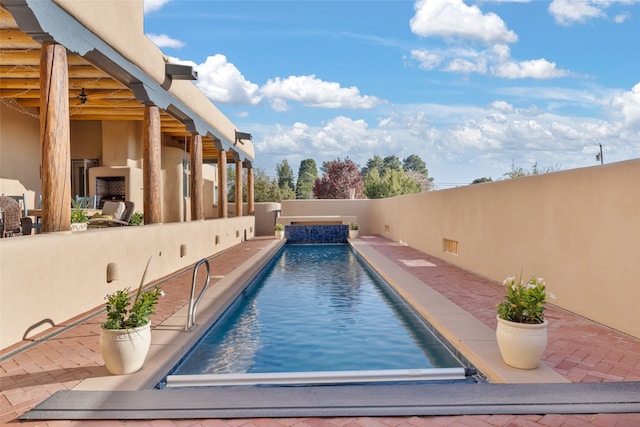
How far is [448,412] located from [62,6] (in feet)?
22.2

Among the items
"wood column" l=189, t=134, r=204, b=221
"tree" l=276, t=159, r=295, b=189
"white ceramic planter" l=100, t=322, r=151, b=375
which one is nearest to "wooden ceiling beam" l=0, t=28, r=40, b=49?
"wood column" l=189, t=134, r=204, b=221

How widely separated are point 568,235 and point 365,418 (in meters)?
4.61

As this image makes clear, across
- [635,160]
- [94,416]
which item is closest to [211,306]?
[94,416]

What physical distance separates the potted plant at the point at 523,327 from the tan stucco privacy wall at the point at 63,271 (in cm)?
504

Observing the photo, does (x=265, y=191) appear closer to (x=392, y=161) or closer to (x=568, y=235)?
(x=568, y=235)

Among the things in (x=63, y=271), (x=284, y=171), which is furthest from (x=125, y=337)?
(x=284, y=171)

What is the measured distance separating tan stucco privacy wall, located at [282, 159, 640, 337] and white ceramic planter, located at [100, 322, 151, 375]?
5.24 metres

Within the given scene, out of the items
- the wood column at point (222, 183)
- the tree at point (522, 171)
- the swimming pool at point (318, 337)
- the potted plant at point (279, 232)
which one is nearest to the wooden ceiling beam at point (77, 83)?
the swimming pool at point (318, 337)

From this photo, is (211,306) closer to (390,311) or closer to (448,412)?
(390,311)

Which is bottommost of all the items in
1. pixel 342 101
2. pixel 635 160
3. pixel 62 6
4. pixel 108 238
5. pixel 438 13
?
pixel 108 238

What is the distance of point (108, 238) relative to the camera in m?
7.00

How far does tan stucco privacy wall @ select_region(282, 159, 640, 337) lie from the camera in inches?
207

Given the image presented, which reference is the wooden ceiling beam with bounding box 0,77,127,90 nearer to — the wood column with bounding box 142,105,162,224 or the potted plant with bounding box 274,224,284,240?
the wood column with bounding box 142,105,162,224

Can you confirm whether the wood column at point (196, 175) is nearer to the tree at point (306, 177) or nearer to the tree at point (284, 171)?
the tree at point (284, 171)
